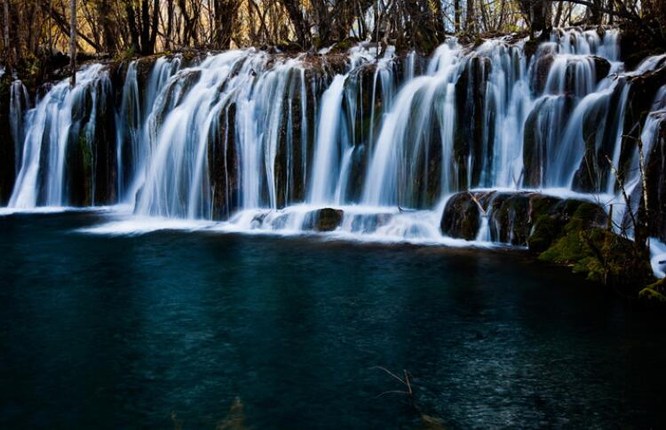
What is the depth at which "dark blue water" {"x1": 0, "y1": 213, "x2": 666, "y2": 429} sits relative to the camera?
615 cm

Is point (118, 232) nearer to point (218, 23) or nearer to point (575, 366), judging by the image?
point (575, 366)

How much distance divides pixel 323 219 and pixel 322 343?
6502 mm

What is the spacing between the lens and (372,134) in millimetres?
15695

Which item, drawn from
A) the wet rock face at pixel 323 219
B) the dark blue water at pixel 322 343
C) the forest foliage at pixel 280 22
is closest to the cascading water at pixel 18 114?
the forest foliage at pixel 280 22

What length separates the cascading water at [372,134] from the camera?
45.0 feet

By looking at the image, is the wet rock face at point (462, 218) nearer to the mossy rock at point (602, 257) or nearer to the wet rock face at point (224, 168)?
the mossy rock at point (602, 257)

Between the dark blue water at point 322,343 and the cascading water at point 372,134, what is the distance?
286cm

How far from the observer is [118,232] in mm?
14867

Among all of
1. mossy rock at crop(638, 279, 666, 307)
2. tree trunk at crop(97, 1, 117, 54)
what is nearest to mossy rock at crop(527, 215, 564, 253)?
mossy rock at crop(638, 279, 666, 307)

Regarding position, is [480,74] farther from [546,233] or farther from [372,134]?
[546,233]

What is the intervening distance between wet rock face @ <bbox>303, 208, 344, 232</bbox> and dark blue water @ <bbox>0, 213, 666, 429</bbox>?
71.6 inches

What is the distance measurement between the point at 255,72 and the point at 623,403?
43.2 feet

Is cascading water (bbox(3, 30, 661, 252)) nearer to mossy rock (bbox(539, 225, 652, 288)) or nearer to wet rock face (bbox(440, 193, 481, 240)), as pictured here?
wet rock face (bbox(440, 193, 481, 240))

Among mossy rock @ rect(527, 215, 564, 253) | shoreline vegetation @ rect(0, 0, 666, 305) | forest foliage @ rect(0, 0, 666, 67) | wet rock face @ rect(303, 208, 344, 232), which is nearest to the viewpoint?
shoreline vegetation @ rect(0, 0, 666, 305)
